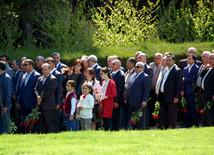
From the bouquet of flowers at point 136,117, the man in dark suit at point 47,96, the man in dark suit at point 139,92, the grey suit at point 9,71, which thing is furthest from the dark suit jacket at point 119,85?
the grey suit at point 9,71

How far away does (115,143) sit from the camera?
6.75 meters

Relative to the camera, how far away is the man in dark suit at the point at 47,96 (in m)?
9.34

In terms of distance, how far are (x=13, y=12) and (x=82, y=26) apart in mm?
4198

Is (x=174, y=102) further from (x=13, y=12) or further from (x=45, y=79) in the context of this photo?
(x=13, y=12)

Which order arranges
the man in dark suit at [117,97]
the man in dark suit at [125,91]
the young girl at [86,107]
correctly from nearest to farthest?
the young girl at [86,107] < the man in dark suit at [117,97] < the man in dark suit at [125,91]

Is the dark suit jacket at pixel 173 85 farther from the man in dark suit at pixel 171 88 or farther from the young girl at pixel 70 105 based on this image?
the young girl at pixel 70 105

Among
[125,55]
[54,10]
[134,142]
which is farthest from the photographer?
[54,10]

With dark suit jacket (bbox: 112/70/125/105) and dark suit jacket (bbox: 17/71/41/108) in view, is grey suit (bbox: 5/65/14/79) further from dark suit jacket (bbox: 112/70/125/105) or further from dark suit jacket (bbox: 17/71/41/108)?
dark suit jacket (bbox: 112/70/125/105)

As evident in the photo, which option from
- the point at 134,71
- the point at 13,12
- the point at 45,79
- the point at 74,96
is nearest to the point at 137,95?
the point at 134,71

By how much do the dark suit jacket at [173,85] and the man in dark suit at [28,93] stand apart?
370 centimetres

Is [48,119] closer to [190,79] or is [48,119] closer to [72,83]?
[72,83]

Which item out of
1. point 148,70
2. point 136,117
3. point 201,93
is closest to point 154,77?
point 148,70

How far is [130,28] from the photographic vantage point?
1872 centimetres

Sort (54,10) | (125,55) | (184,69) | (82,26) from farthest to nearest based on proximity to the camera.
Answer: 1. (54,10)
2. (82,26)
3. (125,55)
4. (184,69)
